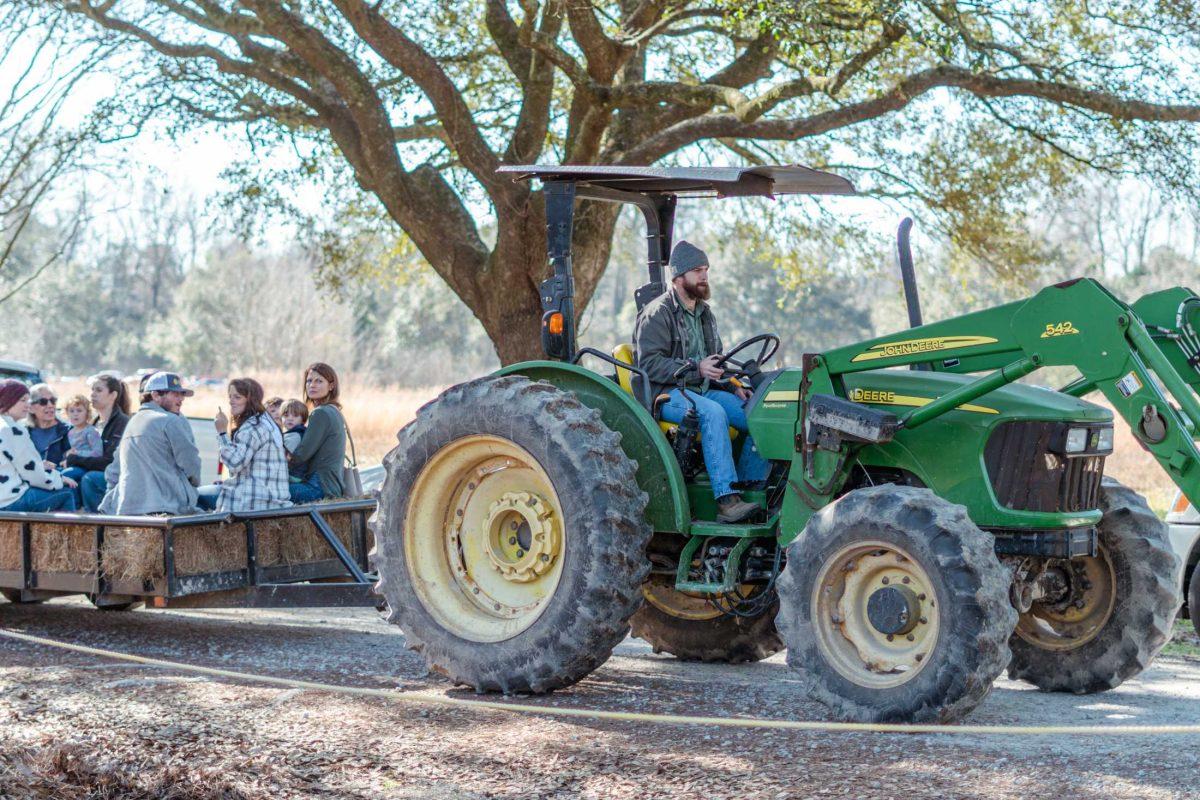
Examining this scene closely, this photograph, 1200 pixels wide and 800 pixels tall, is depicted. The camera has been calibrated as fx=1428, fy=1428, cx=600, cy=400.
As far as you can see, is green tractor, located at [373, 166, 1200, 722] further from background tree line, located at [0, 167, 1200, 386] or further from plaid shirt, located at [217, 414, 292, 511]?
background tree line, located at [0, 167, 1200, 386]

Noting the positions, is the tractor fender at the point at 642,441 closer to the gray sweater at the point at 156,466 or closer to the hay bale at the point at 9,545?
the gray sweater at the point at 156,466

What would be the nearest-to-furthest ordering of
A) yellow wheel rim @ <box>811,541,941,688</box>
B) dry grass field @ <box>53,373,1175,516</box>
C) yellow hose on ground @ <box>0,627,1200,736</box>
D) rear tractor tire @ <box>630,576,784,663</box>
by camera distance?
yellow hose on ground @ <box>0,627,1200,736</box> → yellow wheel rim @ <box>811,541,941,688</box> → rear tractor tire @ <box>630,576,784,663</box> → dry grass field @ <box>53,373,1175,516</box>

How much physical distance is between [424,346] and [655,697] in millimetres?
53801

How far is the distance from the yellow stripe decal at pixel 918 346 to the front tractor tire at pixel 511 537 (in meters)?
1.25

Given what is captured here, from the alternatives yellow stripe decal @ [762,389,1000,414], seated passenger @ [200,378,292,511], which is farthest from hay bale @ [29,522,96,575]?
yellow stripe decal @ [762,389,1000,414]

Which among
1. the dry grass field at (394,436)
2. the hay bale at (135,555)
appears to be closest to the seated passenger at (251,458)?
the hay bale at (135,555)

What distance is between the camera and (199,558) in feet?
27.2

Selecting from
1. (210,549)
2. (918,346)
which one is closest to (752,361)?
(918,346)

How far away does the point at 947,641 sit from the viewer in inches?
226

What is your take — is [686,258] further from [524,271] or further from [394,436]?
[394,436]

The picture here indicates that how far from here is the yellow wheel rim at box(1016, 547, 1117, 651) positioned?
6.81m

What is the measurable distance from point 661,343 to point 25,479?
4.71 meters

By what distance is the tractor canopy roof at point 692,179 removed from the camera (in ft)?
22.6

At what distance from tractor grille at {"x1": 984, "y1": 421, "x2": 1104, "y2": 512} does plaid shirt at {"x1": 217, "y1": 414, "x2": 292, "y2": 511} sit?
4.62 meters
